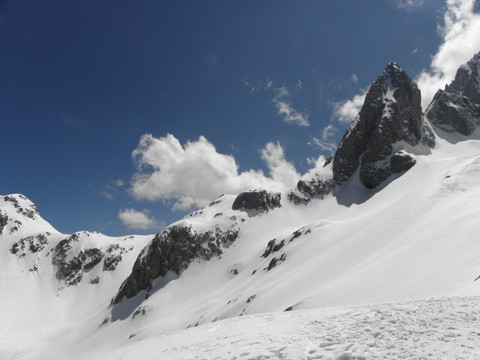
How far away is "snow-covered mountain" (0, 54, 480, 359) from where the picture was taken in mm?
11695

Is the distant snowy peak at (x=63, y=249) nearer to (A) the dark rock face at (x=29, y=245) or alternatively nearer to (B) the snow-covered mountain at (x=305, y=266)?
(A) the dark rock face at (x=29, y=245)

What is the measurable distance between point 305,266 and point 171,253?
190 ft

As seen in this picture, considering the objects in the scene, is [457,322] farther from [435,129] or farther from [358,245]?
[435,129]

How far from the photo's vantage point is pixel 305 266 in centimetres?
4931

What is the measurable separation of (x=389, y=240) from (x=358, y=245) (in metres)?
5.21

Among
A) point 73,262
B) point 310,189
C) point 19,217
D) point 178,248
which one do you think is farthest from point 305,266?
point 19,217

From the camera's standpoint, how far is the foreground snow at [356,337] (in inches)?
339

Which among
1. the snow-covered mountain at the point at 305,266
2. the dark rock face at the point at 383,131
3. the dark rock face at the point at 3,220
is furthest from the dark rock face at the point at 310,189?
the dark rock face at the point at 3,220

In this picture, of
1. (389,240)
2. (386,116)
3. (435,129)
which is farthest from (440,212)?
(435,129)

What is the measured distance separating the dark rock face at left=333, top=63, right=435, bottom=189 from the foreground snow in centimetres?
10338

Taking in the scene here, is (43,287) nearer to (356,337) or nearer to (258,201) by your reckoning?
(258,201)

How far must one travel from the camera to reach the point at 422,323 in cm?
1054

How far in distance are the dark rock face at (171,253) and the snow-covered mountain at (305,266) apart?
0.42 metres

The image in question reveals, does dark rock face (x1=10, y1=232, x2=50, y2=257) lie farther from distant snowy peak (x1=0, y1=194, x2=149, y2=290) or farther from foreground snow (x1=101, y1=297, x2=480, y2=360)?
foreground snow (x1=101, y1=297, x2=480, y2=360)
